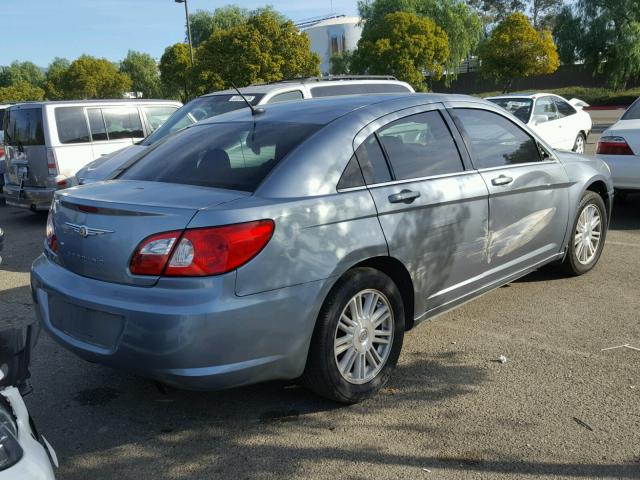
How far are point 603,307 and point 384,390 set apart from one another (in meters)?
2.22

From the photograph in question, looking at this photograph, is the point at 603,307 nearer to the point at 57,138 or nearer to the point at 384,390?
the point at 384,390

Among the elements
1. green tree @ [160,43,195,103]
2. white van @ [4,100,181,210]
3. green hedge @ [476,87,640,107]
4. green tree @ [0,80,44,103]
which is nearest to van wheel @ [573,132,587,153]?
white van @ [4,100,181,210]

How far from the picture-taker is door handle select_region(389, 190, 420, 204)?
12.0 ft

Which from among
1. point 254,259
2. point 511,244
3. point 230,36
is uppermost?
A: point 230,36

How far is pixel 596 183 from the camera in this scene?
5.81 metres

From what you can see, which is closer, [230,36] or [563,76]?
[230,36]

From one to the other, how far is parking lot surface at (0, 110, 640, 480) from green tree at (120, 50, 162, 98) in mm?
74064

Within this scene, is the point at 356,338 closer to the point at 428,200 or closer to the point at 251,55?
the point at 428,200

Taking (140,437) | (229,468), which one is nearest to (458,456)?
(229,468)

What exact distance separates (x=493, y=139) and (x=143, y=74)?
78.5 metres

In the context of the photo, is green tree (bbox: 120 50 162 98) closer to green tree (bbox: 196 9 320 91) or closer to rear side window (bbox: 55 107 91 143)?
green tree (bbox: 196 9 320 91)

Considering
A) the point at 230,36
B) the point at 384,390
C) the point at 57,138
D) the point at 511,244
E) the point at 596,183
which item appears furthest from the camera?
the point at 230,36

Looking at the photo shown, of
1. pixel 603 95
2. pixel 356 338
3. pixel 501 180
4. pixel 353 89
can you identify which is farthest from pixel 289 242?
pixel 603 95

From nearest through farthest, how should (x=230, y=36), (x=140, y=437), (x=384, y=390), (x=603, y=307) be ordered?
(x=140, y=437)
(x=384, y=390)
(x=603, y=307)
(x=230, y=36)
